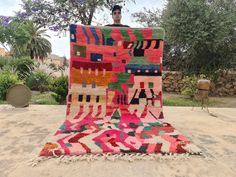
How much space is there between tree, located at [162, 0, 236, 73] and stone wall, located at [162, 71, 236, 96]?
34 cm

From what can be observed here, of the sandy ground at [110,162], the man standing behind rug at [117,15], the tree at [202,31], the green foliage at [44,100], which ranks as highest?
the tree at [202,31]

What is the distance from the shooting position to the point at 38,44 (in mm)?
20297

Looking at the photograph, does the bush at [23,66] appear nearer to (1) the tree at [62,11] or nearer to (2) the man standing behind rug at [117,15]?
(1) the tree at [62,11]

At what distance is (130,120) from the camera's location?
9.66ft

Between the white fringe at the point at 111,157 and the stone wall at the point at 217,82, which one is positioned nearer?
the white fringe at the point at 111,157

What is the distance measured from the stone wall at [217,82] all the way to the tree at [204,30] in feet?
1.12

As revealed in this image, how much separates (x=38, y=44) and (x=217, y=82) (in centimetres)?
1590

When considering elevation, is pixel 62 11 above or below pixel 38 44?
below

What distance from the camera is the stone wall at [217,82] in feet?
27.1

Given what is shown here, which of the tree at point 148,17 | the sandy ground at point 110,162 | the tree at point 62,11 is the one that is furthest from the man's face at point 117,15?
the tree at point 148,17

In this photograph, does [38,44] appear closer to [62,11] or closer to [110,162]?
[62,11]

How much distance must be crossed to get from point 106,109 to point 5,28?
14.3 m

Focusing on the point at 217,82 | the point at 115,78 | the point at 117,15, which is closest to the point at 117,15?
the point at 117,15

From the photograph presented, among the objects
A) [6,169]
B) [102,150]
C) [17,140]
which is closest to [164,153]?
[102,150]
